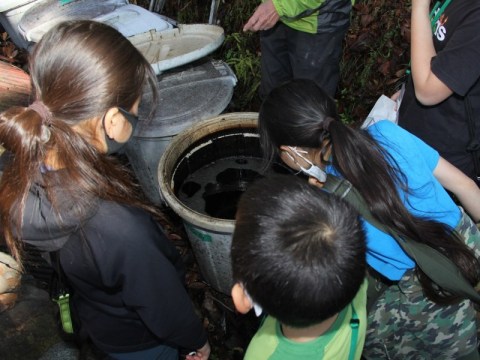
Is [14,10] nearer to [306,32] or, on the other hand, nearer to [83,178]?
[306,32]

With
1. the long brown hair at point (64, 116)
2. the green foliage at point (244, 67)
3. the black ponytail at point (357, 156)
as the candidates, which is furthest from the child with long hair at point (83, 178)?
the green foliage at point (244, 67)

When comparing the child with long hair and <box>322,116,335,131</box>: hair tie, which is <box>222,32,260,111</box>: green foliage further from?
the child with long hair

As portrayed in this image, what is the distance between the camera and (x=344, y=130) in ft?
4.59

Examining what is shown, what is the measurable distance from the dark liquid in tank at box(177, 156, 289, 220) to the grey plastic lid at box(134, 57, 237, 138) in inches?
13.7

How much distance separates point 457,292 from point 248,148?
150cm

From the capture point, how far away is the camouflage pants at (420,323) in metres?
1.62

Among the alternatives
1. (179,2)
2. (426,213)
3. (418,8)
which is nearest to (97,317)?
(426,213)

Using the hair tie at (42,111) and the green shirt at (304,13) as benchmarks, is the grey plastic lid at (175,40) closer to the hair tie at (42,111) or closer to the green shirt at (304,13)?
the green shirt at (304,13)

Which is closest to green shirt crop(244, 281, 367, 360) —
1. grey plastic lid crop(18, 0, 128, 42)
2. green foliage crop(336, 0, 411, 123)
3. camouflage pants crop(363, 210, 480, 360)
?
camouflage pants crop(363, 210, 480, 360)

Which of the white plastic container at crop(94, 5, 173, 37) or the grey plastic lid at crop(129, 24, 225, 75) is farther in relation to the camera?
the white plastic container at crop(94, 5, 173, 37)

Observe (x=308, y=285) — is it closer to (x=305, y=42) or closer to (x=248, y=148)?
(x=248, y=148)

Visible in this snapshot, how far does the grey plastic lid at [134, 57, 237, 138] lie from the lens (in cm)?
240

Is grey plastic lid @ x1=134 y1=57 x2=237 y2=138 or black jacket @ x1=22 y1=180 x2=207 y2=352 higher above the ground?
black jacket @ x1=22 y1=180 x2=207 y2=352

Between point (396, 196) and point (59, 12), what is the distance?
3252 mm
